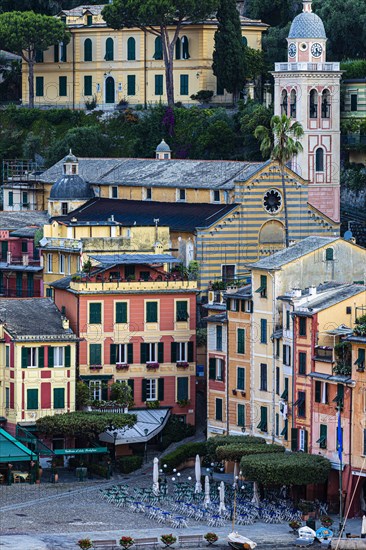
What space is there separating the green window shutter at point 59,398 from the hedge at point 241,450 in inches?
487

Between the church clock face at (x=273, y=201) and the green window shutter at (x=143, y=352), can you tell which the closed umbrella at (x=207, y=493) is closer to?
the green window shutter at (x=143, y=352)

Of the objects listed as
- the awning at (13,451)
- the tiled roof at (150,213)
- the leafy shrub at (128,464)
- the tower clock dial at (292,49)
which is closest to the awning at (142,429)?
the leafy shrub at (128,464)

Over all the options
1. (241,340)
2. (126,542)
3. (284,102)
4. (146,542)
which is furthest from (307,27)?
(126,542)

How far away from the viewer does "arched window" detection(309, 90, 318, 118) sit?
186125mm

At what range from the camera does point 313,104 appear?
186250 mm

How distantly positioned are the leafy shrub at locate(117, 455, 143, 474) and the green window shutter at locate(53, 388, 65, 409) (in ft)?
14.2

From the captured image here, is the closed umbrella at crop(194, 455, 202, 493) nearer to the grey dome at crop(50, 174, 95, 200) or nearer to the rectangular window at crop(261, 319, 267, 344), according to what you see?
the rectangular window at crop(261, 319, 267, 344)

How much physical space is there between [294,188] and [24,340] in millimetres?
31722

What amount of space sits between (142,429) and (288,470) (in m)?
17.2

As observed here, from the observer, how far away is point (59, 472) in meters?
144

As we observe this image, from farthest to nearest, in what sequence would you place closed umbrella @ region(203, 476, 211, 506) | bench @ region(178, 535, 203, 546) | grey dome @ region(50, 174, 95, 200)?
grey dome @ region(50, 174, 95, 200) < closed umbrella @ region(203, 476, 211, 506) < bench @ region(178, 535, 203, 546)

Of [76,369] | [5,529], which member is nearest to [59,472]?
[76,369]

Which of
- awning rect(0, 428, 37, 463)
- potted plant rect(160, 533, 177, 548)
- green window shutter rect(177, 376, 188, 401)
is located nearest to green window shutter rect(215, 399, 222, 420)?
green window shutter rect(177, 376, 188, 401)

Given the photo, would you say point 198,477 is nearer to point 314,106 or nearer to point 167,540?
point 167,540
